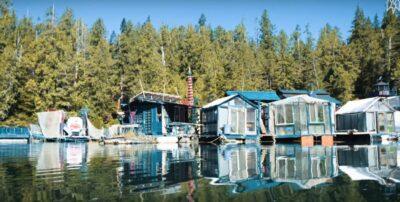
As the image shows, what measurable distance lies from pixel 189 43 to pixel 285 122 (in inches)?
1618

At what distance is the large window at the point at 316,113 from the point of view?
112 feet

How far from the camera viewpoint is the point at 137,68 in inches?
2501

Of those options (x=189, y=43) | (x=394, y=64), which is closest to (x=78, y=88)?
(x=189, y=43)

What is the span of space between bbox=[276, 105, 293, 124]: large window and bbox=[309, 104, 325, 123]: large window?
173 centimetres

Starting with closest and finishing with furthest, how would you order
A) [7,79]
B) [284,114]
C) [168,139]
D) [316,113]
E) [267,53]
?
[316,113] < [284,114] < [168,139] < [7,79] < [267,53]

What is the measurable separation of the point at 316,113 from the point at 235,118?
7186 mm

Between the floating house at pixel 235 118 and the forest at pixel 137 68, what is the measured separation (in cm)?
2057

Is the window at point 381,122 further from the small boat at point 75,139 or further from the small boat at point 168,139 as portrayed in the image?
the small boat at point 75,139

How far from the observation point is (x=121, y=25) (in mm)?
117812

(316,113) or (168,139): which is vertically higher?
(316,113)

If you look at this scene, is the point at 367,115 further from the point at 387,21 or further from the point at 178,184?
the point at 387,21

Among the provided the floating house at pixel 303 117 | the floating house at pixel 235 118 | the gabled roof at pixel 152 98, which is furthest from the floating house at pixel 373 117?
the gabled roof at pixel 152 98

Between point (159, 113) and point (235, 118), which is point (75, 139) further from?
point (235, 118)

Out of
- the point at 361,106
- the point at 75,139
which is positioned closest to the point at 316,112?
the point at 361,106
